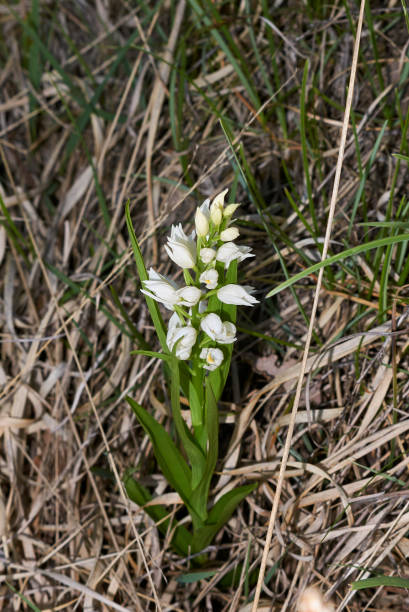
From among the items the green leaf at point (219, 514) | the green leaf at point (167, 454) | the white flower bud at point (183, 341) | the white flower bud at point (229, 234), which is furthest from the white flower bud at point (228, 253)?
the green leaf at point (219, 514)

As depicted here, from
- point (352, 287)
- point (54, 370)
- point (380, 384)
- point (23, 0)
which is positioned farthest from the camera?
point (23, 0)

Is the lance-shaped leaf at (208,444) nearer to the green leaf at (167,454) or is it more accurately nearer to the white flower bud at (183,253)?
the green leaf at (167,454)

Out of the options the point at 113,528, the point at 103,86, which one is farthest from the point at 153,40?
the point at 113,528

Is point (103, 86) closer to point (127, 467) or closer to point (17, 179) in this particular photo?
point (17, 179)

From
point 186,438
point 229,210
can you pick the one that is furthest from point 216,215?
point 186,438

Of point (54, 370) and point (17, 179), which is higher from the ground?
point (17, 179)

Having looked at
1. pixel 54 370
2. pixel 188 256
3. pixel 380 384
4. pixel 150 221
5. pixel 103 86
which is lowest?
pixel 380 384
